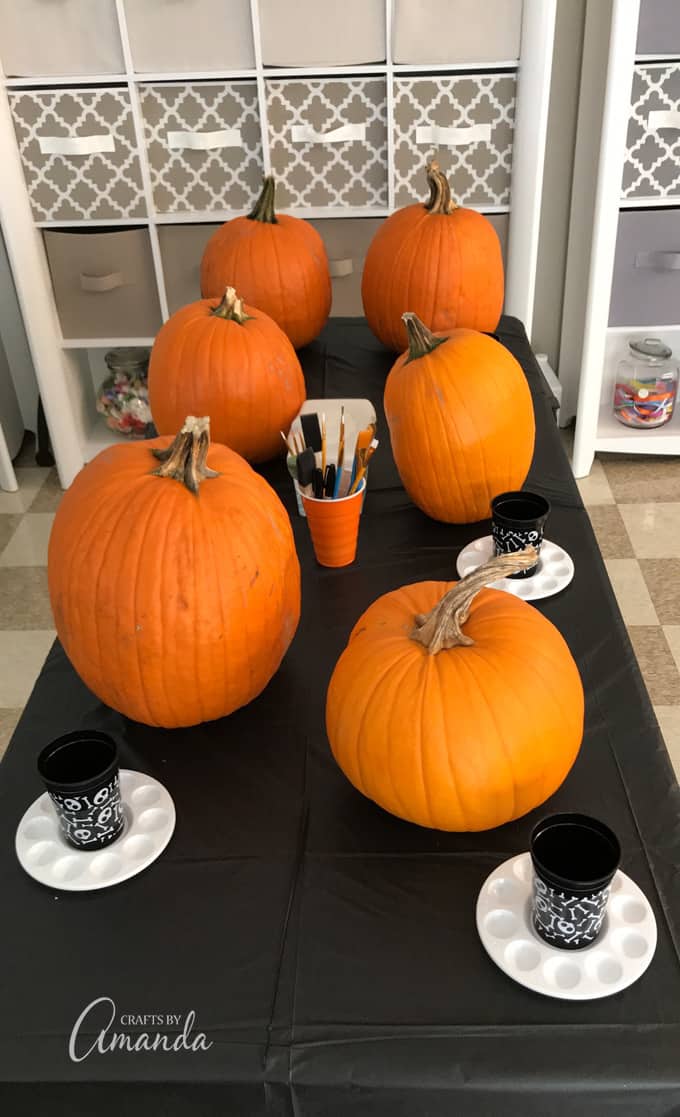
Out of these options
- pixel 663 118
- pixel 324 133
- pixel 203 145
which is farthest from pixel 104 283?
pixel 663 118

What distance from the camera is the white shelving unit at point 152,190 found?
238cm

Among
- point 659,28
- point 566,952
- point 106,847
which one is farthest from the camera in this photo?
point 659,28

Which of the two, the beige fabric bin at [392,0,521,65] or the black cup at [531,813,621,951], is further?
the beige fabric bin at [392,0,521,65]

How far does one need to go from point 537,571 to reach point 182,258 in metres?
1.90

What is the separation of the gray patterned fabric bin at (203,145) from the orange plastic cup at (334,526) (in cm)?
171

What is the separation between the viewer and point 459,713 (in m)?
0.78

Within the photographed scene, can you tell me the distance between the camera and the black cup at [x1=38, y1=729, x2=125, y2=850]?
0.76 meters

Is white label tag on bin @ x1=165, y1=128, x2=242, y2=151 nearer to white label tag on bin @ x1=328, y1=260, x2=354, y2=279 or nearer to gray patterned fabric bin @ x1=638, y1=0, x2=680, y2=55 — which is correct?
white label tag on bin @ x1=328, y1=260, x2=354, y2=279

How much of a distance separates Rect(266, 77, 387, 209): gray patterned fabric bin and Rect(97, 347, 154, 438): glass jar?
712 millimetres

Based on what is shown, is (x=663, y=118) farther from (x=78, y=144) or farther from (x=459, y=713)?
(x=459, y=713)

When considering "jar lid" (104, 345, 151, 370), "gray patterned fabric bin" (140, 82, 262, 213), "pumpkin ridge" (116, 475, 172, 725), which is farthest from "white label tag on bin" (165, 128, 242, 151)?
"pumpkin ridge" (116, 475, 172, 725)

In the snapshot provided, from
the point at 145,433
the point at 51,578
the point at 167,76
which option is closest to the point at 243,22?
the point at 167,76

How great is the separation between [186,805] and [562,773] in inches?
13.4

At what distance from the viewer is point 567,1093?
2.12 ft
